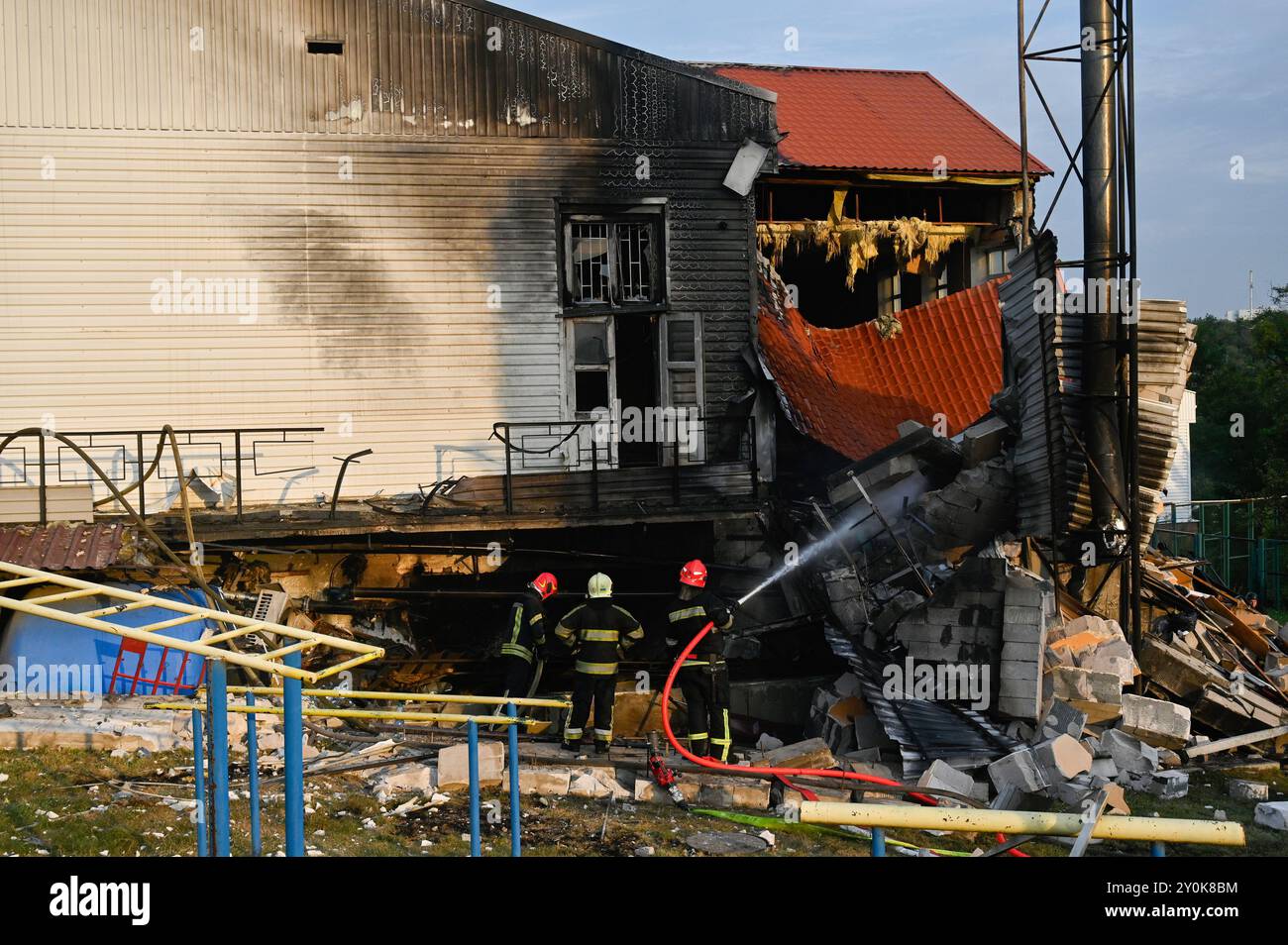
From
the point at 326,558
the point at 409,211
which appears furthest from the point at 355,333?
the point at 326,558

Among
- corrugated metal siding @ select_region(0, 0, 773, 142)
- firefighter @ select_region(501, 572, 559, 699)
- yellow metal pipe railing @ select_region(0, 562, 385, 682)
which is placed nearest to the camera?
yellow metal pipe railing @ select_region(0, 562, 385, 682)

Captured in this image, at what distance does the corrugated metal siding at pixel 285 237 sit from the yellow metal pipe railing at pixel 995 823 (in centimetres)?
1078

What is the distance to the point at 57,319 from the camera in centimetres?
1398

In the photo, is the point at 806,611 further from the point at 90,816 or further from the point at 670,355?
the point at 90,816

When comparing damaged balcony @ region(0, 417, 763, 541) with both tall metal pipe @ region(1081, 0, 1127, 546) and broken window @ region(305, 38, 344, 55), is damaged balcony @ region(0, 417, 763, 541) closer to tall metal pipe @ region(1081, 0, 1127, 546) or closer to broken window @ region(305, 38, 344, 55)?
tall metal pipe @ region(1081, 0, 1127, 546)

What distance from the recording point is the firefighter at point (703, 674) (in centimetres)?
1109

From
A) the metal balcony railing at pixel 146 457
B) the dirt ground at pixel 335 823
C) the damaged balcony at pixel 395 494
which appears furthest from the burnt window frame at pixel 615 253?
the dirt ground at pixel 335 823

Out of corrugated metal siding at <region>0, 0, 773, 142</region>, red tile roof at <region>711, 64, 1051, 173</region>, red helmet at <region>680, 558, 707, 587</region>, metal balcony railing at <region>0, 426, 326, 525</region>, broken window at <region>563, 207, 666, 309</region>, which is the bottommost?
red helmet at <region>680, 558, 707, 587</region>

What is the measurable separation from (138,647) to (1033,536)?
10148 millimetres

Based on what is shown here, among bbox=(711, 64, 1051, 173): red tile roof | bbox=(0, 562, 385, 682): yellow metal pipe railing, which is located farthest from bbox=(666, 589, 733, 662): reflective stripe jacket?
bbox=(711, 64, 1051, 173): red tile roof

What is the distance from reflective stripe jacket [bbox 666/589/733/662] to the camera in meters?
11.2

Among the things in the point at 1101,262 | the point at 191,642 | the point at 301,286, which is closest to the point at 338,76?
the point at 301,286

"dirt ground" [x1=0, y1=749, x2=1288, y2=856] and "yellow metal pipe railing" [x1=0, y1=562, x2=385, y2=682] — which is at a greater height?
"yellow metal pipe railing" [x1=0, y1=562, x2=385, y2=682]

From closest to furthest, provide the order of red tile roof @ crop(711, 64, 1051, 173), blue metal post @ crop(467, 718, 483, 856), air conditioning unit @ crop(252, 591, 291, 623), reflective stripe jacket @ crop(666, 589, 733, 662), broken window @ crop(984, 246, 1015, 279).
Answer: blue metal post @ crop(467, 718, 483, 856) < reflective stripe jacket @ crop(666, 589, 733, 662) < air conditioning unit @ crop(252, 591, 291, 623) < red tile roof @ crop(711, 64, 1051, 173) < broken window @ crop(984, 246, 1015, 279)
